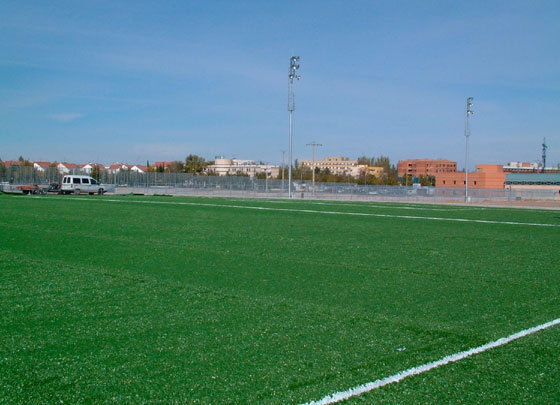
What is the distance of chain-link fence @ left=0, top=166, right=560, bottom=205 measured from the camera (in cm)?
4394

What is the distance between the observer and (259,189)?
54.4 meters

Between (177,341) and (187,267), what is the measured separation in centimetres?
376

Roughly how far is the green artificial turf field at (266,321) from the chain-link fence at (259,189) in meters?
34.9

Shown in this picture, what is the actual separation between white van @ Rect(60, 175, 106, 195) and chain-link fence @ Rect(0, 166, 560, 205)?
14.7 feet

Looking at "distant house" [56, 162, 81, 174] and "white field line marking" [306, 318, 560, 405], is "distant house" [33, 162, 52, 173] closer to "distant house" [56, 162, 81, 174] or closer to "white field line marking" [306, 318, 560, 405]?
"distant house" [56, 162, 81, 174]

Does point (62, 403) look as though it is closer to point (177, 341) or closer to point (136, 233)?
point (177, 341)

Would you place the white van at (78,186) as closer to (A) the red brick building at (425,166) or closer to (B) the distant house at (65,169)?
(B) the distant house at (65,169)

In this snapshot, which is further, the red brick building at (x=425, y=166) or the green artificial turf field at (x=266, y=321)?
the red brick building at (x=425, y=166)

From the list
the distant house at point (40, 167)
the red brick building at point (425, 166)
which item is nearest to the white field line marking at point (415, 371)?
the distant house at point (40, 167)

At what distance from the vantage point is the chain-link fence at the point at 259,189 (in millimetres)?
43938

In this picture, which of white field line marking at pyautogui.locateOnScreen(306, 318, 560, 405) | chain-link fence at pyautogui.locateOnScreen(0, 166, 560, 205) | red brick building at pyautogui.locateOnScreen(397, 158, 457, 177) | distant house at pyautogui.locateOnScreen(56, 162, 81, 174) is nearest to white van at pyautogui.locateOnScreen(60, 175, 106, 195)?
chain-link fence at pyautogui.locateOnScreen(0, 166, 560, 205)

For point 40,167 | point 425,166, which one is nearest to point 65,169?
point 40,167

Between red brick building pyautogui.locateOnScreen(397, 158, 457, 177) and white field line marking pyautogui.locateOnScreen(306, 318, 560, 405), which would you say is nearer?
white field line marking pyautogui.locateOnScreen(306, 318, 560, 405)

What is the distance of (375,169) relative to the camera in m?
176
